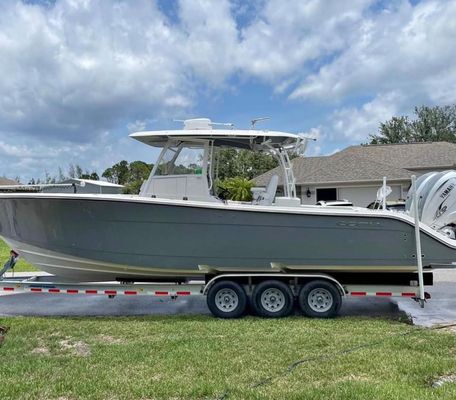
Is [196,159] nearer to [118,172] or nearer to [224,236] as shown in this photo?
[224,236]

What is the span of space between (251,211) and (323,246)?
1127 millimetres

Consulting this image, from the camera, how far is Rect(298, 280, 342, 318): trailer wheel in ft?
23.0

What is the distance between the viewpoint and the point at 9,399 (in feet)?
12.7

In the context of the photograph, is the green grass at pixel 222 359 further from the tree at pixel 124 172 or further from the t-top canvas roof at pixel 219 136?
the tree at pixel 124 172

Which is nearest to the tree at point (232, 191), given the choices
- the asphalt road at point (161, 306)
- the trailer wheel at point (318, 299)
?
the trailer wheel at point (318, 299)

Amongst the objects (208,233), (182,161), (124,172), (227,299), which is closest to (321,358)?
(227,299)

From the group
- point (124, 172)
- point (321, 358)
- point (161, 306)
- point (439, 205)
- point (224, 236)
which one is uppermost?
point (124, 172)

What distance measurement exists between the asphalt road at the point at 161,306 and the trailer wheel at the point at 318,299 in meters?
0.63

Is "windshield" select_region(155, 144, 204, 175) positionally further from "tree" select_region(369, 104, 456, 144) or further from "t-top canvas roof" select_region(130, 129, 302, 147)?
"tree" select_region(369, 104, 456, 144)

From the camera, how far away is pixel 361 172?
23.5m

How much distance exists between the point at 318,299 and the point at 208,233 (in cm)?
187

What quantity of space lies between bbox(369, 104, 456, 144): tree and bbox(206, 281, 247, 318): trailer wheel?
44271 millimetres

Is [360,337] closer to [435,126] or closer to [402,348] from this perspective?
[402,348]

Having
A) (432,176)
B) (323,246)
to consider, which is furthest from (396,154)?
(323,246)
